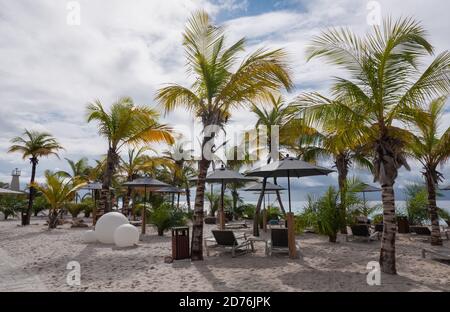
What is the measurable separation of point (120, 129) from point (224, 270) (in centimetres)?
908

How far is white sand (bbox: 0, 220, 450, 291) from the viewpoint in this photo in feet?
17.7

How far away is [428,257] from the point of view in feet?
26.3

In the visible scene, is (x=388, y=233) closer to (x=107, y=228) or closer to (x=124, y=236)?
(x=124, y=236)

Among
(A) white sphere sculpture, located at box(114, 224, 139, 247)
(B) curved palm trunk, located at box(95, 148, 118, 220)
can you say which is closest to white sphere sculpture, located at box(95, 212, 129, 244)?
(A) white sphere sculpture, located at box(114, 224, 139, 247)

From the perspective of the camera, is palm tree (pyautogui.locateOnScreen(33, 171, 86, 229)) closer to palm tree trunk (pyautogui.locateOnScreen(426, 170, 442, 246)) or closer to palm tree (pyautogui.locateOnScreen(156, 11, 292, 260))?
palm tree (pyautogui.locateOnScreen(156, 11, 292, 260))

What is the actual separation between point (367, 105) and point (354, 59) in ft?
3.59

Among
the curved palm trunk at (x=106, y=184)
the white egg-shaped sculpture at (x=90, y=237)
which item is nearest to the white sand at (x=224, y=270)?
the white egg-shaped sculpture at (x=90, y=237)

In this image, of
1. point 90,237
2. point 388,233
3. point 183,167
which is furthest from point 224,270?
point 183,167

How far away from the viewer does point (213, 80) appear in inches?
318

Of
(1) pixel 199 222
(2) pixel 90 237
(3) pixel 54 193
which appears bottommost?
(2) pixel 90 237

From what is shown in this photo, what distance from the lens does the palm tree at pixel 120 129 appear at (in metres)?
13.6

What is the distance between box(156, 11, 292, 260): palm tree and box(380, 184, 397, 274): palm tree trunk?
11.5ft
